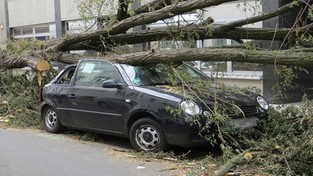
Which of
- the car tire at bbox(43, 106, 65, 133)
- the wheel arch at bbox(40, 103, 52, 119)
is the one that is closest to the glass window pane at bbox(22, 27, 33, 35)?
the wheel arch at bbox(40, 103, 52, 119)

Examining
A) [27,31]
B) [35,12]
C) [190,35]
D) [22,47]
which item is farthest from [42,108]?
[27,31]

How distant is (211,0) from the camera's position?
26.8ft

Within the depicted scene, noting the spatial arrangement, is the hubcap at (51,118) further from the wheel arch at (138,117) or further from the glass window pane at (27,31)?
the glass window pane at (27,31)

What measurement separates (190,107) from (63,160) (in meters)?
2.05

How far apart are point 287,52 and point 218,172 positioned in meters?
2.14

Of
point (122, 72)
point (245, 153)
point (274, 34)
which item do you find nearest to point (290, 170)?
point (245, 153)

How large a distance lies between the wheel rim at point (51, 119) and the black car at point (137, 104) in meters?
0.12

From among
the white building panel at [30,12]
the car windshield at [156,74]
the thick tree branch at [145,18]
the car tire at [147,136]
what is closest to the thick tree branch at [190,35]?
the thick tree branch at [145,18]

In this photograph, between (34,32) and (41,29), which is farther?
(34,32)

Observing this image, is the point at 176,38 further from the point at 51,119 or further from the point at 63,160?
the point at 63,160

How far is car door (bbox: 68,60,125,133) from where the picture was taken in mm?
7898

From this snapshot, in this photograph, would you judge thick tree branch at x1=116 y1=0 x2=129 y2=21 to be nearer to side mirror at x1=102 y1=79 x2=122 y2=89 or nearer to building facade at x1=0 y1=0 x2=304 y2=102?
building facade at x1=0 y1=0 x2=304 y2=102

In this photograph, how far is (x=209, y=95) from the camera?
7.31 metres

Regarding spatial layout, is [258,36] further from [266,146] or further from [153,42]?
[266,146]
